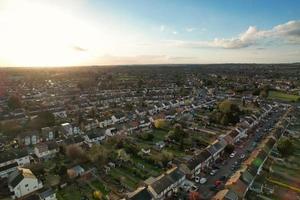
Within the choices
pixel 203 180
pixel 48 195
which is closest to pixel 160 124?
pixel 203 180

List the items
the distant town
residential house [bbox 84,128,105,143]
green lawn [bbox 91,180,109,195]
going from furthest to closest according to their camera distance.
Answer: residential house [bbox 84,128,105,143] → green lawn [bbox 91,180,109,195] → the distant town

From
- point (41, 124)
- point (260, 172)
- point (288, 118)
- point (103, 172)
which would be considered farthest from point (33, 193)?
point (288, 118)

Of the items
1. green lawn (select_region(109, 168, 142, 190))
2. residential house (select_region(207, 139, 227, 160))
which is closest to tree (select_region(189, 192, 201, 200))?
green lawn (select_region(109, 168, 142, 190))

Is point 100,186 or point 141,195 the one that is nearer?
point 141,195

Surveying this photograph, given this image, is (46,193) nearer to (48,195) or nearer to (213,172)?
(48,195)

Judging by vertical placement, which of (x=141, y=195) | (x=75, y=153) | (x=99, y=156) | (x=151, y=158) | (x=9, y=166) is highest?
(x=75, y=153)

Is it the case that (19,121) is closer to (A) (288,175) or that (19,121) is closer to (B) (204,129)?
(B) (204,129)

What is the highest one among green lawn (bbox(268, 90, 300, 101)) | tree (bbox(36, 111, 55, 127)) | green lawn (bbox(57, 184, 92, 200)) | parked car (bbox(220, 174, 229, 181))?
tree (bbox(36, 111, 55, 127))

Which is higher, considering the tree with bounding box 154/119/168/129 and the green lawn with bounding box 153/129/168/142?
the tree with bounding box 154/119/168/129

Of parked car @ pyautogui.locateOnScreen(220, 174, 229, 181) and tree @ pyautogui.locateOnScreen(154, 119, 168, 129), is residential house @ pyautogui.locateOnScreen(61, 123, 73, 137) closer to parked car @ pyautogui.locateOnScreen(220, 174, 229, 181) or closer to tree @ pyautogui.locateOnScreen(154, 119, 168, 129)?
tree @ pyautogui.locateOnScreen(154, 119, 168, 129)

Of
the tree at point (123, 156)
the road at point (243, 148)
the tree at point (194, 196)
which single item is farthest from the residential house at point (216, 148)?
the tree at point (123, 156)
